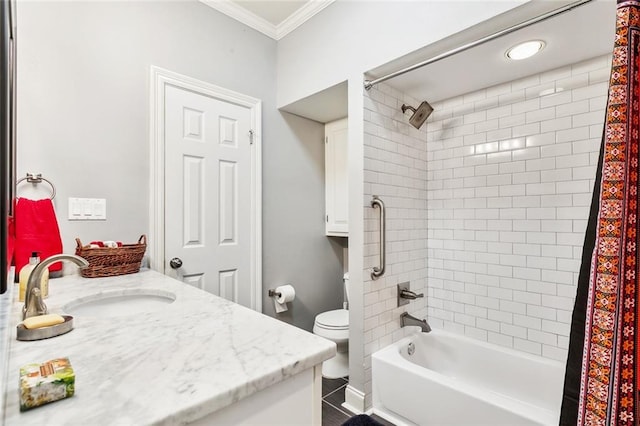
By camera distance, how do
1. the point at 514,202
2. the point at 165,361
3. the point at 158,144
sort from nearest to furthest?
the point at 165,361, the point at 158,144, the point at 514,202

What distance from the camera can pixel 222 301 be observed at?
111 cm

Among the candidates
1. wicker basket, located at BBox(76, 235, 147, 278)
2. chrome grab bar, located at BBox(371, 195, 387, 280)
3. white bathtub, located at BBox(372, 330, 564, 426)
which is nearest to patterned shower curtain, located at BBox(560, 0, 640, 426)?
white bathtub, located at BBox(372, 330, 564, 426)

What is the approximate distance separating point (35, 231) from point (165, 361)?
4.41 ft

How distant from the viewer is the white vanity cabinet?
2.74 m

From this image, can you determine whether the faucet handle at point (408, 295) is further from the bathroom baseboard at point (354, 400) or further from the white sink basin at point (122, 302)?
the white sink basin at point (122, 302)

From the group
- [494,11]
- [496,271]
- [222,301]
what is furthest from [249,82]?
[496,271]

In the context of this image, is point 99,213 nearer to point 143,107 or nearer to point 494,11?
point 143,107

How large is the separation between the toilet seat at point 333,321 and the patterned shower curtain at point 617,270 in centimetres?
164

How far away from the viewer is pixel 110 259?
5.22ft

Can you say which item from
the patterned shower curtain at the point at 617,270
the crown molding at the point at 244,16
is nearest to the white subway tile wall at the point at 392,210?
the crown molding at the point at 244,16

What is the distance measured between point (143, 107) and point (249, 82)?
2.68ft

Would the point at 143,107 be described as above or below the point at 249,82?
below

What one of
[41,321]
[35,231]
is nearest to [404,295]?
[41,321]

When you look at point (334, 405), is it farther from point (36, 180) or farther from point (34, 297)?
point (36, 180)
